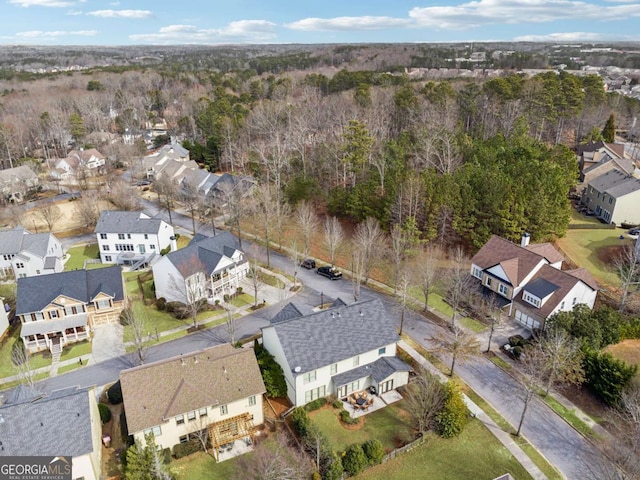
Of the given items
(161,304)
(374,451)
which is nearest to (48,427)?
(374,451)

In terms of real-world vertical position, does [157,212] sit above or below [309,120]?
below

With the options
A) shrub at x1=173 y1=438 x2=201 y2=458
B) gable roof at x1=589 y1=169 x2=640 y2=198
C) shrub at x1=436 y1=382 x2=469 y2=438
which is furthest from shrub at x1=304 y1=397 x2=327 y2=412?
gable roof at x1=589 y1=169 x2=640 y2=198

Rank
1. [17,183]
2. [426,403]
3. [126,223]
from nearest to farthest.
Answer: [426,403], [126,223], [17,183]

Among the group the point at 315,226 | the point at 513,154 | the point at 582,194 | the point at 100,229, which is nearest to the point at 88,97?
the point at 100,229

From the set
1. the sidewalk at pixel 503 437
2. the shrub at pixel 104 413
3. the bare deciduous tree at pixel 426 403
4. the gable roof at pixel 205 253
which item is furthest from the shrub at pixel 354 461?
the gable roof at pixel 205 253

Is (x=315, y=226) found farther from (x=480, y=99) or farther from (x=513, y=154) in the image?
→ (x=480, y=99)

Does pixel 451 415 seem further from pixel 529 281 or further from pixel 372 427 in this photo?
pixel 529 281

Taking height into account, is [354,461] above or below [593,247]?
below
